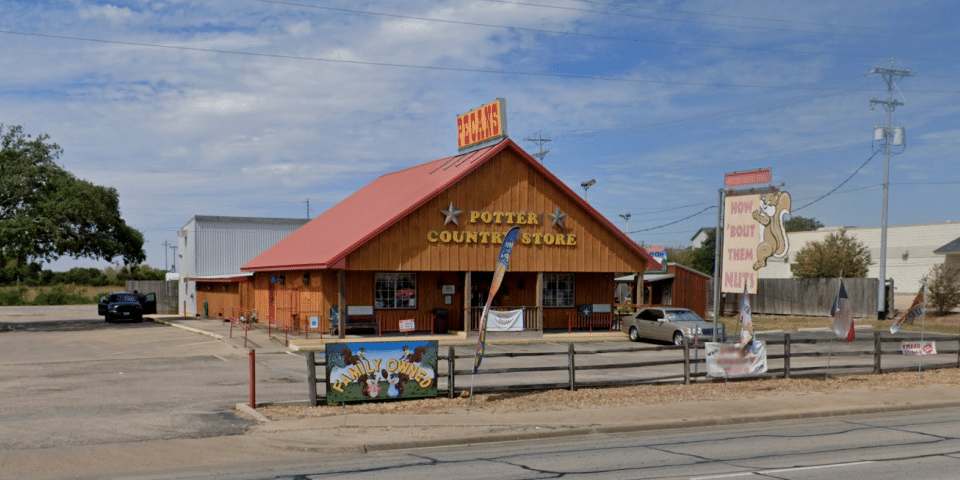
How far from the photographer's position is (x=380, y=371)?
16.7 meters

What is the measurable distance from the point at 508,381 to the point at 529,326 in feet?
49.4

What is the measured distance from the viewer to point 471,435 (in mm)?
13656

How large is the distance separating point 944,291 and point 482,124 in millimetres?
29250

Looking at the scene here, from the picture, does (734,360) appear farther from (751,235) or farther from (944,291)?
(944,291)

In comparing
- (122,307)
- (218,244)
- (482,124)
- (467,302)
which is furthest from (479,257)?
(218,244)

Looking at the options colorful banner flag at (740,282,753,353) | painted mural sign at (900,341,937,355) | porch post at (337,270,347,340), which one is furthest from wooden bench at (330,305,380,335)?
painted mural sign at (900,341,937,355)

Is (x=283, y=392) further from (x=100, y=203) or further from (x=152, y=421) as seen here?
(x=100, y=203)

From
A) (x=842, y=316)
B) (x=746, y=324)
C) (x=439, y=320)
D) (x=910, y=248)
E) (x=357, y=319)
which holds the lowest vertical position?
(x=439, y=320)

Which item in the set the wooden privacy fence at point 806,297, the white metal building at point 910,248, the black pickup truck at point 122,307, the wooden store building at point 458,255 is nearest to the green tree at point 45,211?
the black pickup truck at point 122,307

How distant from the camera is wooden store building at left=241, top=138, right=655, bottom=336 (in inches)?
1312

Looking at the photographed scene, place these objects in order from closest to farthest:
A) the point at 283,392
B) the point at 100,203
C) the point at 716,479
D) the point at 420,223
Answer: the point at 716,479, the point at 283,392, the point at 420,223, the point at 100,203

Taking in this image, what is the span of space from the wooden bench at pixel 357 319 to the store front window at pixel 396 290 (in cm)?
61

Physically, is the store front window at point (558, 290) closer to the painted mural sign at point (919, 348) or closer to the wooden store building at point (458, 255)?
the wooden store building at point (458, 255)

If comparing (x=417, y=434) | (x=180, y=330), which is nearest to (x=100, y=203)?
(x=180, y=330)
